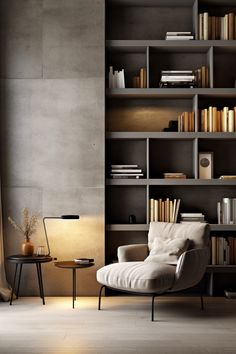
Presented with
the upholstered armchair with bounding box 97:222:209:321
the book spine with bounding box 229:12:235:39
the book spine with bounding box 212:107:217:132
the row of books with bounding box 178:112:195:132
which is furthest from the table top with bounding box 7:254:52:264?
the book spine with bounding box 229:12:235:39

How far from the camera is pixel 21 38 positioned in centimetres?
662

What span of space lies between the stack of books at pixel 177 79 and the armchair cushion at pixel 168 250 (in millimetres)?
1688

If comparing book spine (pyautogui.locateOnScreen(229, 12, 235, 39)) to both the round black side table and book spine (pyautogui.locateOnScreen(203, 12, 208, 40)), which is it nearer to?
book spine (pyautogui.locateOnScreen(203, 12, 208, 40))

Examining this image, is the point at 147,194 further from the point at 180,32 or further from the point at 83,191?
the point at 180,32

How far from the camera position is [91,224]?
656cm

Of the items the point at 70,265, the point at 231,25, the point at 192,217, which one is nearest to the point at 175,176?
the point at 192,217

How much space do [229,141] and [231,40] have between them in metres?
1.09

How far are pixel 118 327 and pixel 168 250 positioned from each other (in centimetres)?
118

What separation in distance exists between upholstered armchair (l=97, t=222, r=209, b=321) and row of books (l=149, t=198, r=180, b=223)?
0.28 metres

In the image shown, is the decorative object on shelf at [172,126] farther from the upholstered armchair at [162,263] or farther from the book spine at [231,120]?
the upholstered armchair at [162,263]

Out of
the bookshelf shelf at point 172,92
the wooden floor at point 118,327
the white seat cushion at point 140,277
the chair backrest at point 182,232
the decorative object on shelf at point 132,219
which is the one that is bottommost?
the wooden floor at point 118,327

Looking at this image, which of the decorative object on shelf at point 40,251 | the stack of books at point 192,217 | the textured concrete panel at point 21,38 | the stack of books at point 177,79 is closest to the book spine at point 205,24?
the stack of books at point 177,79

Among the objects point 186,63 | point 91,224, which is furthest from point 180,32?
point 91,224

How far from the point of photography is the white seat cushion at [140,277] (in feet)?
17.5
